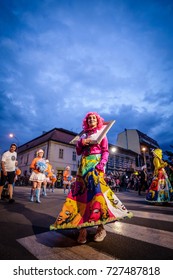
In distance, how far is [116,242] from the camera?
6.81 feet

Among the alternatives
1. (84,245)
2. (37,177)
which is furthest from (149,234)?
(37,177)

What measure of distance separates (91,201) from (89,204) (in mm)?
47

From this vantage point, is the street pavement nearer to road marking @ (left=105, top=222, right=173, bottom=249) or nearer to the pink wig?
road marking @ (left=105, top=222, right=173, bottom=249)

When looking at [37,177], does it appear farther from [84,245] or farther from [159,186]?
[159,186]

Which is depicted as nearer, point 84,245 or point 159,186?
point 84,245

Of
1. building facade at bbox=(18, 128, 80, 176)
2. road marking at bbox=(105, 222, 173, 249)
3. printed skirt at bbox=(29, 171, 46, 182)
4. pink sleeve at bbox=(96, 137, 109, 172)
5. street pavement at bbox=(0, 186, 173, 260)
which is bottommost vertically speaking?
road marking at bbox=(105, 222, 173, 249)

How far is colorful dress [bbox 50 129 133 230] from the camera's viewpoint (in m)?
2.02

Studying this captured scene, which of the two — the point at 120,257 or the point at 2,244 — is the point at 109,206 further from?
the point at 2,244

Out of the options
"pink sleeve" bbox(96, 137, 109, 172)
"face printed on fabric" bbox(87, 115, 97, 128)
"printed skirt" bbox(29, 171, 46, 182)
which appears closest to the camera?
"pink sleeve" bbox(96, 137, 109, 172)

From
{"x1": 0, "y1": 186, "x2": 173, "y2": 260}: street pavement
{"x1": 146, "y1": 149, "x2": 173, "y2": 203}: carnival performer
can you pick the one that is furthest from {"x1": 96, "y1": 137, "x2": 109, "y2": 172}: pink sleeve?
{"x1": 146, "y1": 149, "x2": 173, "y2": 203}: carnival performer

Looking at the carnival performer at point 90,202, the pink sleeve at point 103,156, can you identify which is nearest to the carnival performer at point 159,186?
the carnival performer at point 90,202

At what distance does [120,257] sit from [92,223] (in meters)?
0.45

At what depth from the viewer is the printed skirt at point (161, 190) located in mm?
6270

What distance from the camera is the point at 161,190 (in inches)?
251
